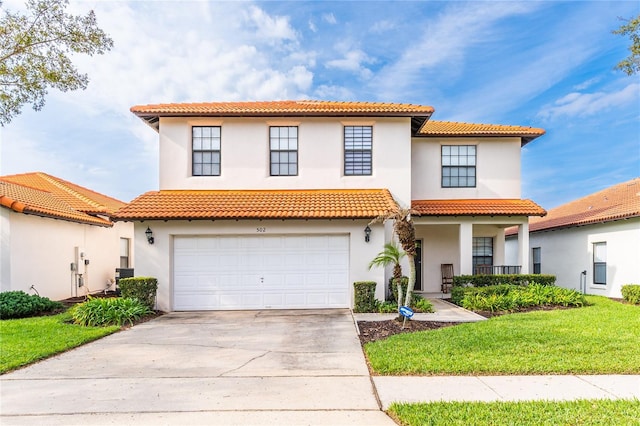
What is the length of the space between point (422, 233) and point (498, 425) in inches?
489

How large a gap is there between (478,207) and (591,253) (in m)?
6.01

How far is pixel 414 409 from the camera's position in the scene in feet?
14.8

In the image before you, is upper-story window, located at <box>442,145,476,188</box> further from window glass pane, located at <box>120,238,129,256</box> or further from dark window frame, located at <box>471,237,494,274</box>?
window glass pane, located at <box>120,238,129,256</box>

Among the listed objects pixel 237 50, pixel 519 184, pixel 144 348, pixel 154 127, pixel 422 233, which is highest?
pixel 237 50

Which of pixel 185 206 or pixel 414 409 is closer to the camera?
pixel 414 409

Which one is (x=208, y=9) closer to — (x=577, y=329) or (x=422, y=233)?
(x=422, y=233)

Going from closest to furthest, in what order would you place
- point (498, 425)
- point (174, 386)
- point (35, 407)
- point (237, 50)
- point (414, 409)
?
point (498, 425)
point (414, 409)
point (35, 407)
point (174, 386)
point (237, 50)

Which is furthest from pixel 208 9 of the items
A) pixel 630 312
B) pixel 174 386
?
pixel 630 312

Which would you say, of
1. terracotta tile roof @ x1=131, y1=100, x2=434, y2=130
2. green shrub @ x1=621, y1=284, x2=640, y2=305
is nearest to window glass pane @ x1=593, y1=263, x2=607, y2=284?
green shrub @ x1=621, y1=284, x2=640, y2=305

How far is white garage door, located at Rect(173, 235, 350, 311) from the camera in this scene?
1211 cm

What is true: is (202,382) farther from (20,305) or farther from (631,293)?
(631,293)

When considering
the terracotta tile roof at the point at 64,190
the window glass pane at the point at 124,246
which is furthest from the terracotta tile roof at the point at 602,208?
the window glass pane at the point at 124,246

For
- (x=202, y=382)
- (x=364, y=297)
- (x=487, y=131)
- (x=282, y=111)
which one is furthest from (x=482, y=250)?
(x=202, y=382)

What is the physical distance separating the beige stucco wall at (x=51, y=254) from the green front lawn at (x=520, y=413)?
42.0 feet
